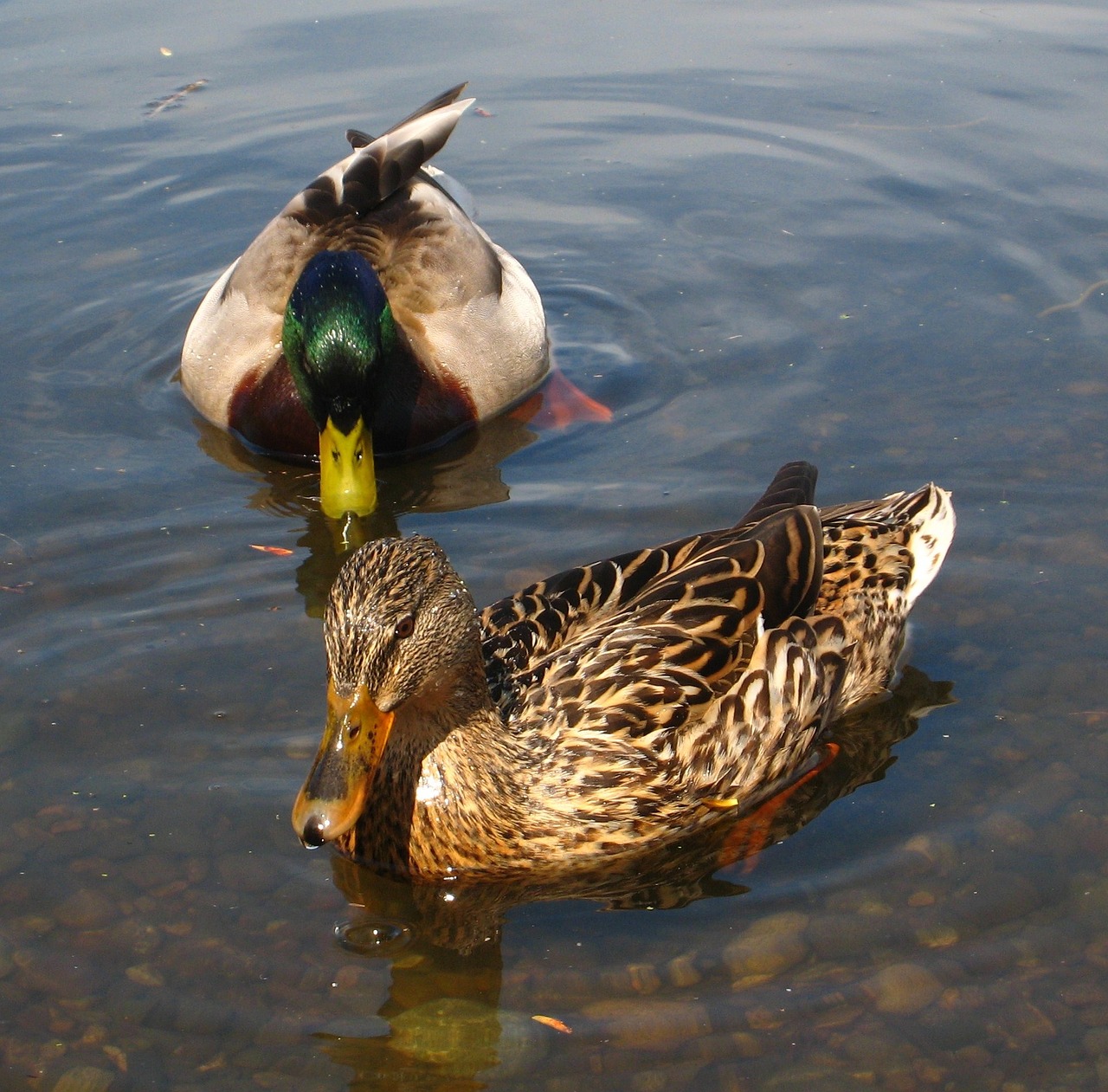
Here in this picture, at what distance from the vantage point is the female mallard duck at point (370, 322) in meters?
6.69

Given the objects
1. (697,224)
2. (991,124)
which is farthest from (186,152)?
(991,124)

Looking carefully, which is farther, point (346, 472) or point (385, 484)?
point (385, 484)

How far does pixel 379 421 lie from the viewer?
7.00 metres

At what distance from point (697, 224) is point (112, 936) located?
18.7ft

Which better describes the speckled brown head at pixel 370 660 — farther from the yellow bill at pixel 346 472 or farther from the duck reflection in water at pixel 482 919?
the yellow bill at pixel 346 472

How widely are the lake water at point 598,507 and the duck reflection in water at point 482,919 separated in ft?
0.04

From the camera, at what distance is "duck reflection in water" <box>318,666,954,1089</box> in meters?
3.79

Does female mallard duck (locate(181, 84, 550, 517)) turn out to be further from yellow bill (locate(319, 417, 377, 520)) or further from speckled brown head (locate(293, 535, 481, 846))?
speckled brown head (locate(293, 535, 481, 846))

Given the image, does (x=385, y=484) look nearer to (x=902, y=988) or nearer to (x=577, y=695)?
(x=577, y=695)

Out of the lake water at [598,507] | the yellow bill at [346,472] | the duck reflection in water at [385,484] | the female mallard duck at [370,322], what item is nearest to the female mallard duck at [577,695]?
the lake water at [598,507]

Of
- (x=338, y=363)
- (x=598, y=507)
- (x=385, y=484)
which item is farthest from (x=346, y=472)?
(x=598, y=507)

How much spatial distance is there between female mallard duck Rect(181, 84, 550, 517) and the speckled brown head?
261 cm

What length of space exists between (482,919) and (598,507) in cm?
232

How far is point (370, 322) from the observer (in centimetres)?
677
